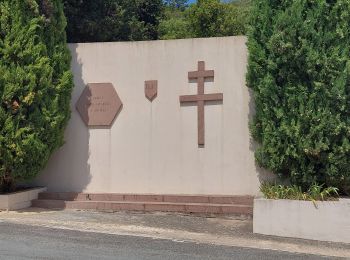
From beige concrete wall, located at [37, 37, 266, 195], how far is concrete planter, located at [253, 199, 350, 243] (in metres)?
1.43

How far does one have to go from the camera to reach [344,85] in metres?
7.61

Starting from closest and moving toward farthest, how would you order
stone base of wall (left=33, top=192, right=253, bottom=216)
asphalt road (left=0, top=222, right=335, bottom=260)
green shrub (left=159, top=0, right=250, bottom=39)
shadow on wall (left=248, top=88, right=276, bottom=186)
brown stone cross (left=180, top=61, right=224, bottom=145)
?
asphalt road (left=0, top=222, right=335, bottom=260) → stone base of wall (left=33, top=192, right=253, bottom=216) → shadow on wall (left=248, top=88, right=276, bottom=186) → brown stone cross (left=180, top=61, right=224, bottom=145) → green shrub (left=159, top=0, right=250, bottom=39)

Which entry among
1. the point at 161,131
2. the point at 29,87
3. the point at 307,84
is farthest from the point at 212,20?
the point at 307,84

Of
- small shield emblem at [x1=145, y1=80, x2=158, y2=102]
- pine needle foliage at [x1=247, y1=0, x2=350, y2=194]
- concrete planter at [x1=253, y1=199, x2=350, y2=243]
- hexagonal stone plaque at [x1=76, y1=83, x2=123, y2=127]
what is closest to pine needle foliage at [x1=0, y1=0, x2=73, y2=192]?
hexagonal stone plaque at [x1=76, y1=83, x2=123, y2=127]

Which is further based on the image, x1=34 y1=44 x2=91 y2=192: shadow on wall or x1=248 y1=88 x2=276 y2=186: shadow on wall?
x1=34 y1=44 x2=91 y2=192: shadow on wall

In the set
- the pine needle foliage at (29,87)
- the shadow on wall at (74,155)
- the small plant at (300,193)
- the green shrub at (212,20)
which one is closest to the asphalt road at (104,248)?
the small plant at (300,193)

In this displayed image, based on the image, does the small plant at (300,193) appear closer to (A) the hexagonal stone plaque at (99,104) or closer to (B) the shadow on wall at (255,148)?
(B) the shadow on wall at (255,148)

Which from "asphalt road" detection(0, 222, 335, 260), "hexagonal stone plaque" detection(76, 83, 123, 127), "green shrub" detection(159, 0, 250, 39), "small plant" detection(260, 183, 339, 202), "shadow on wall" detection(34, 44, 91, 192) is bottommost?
"asphalt road" detection(0, 222, 335, 260)

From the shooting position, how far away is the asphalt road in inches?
254

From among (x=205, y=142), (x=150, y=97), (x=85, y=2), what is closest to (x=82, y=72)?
(x=150, y=97)

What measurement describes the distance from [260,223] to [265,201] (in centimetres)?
36

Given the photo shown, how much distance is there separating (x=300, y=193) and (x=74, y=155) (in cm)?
472

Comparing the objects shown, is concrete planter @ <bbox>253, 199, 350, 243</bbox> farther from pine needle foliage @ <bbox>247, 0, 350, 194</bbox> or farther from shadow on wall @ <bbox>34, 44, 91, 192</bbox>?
shadow on wall @ <bbox>34, 44, 91, 192</bbox>

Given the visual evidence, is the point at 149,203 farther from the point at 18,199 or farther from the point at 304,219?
the point at 304,219
